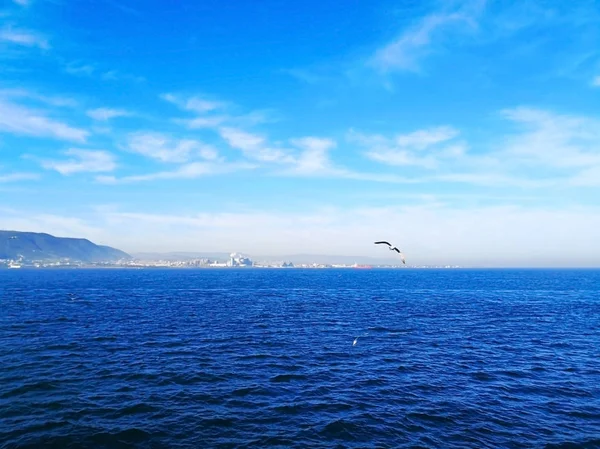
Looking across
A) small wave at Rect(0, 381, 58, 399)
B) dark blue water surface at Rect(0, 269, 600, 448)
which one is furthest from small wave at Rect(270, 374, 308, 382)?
small wave at Rect(0, 381, 58, 399)

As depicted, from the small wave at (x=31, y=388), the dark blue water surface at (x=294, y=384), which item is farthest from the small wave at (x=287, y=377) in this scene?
the small wave at (x=31, y=388)

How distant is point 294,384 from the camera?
4050cm

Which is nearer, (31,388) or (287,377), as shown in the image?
(31,388)

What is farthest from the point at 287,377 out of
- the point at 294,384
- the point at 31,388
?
the point at 31,388

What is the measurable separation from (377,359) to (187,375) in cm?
2542

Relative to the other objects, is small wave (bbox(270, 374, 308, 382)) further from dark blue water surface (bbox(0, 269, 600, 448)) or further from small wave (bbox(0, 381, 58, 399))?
small wave (bbox(0, 381, 58, 399))

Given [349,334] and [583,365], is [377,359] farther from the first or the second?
[583,365]

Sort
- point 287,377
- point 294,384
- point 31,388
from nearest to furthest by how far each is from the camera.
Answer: point 31,388 → point 294,384 → point 287,377

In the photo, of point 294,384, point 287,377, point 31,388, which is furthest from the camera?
point 287,377

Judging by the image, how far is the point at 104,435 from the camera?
2869 cm

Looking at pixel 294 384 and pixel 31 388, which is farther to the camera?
pixel 294 384

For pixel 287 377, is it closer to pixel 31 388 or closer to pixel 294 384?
pixel 294 384

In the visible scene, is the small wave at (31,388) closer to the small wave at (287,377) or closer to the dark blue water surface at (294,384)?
the dark blue water surface at (294,384)

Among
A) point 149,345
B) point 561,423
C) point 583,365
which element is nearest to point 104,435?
point 149,345
